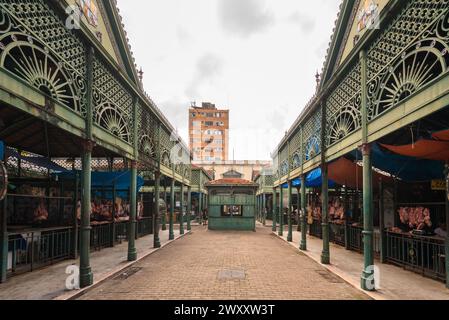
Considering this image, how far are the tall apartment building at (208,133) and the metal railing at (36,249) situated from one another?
87.7 m

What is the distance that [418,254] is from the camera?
30.8ft

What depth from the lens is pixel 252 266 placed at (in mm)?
10484

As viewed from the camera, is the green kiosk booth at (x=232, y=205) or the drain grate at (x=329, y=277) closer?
the drain grate at (x=329, y=277)

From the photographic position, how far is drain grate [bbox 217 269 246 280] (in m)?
8.68

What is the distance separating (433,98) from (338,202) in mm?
11078

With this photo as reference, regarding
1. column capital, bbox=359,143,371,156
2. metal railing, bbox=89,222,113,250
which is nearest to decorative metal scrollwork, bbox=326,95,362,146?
column capital, bbox=359,143,371,156

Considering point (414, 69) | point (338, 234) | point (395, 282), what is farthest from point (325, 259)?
point (414, 69)

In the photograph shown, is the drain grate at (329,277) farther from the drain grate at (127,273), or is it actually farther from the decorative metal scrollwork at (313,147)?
the drain grate at (127,273)

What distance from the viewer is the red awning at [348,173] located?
11941 mm

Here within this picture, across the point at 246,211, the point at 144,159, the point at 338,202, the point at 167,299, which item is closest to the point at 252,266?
the point at 167,299

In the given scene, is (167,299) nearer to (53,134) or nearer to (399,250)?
(53,134)

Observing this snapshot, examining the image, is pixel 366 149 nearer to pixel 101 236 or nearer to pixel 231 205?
pixel 101 236

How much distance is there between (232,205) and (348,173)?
1417 centimetres

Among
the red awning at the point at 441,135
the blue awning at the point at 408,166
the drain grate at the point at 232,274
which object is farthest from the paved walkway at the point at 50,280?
the blue awning at the point at 408,166
